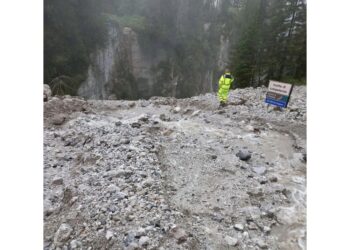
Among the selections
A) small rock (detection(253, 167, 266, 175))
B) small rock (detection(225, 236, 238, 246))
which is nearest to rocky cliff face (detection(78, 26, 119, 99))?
small rock (detection(253, 167, 266, 175))

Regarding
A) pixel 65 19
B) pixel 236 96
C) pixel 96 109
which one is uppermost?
pixel 65 19

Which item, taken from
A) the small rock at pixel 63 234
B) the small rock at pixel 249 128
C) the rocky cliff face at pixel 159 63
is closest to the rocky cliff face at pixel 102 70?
the rocky cliff face at pixel 159 63

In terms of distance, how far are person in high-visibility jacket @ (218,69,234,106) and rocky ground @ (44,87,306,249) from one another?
1.31 m

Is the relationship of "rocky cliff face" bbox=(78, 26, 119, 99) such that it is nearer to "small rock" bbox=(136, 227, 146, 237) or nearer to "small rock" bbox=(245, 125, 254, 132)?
"small rock" bbox=(245, 125, 254, 132)

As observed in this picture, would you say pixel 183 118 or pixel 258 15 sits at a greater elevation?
pixel 258 15

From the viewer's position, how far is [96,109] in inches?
316

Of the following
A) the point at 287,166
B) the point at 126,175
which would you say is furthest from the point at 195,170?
the point at 287,166

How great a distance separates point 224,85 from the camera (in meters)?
7.45

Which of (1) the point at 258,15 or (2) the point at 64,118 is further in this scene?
(1) the point at 258,15

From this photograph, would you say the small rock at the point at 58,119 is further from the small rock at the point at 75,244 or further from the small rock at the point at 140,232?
the small rock at the point at 140,232

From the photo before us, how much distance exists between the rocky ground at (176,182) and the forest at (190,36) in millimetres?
1429

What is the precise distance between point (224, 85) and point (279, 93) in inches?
74.3

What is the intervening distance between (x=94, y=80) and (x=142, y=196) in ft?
36.2

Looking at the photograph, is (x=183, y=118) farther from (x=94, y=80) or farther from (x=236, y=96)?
(x=94, y=80)
